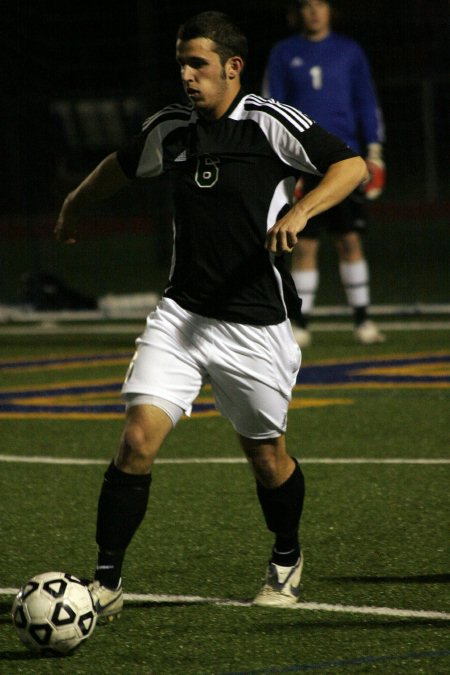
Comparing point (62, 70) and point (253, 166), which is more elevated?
point (253, 166)

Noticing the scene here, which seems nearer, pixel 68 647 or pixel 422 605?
pixel 68 647

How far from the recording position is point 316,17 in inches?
446

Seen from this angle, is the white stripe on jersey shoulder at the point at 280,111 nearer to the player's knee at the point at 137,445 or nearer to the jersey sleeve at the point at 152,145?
the jersey sleeve at the point at 152,145

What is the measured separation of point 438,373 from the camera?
10547 millimetres

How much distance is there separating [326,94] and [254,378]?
6.81 m

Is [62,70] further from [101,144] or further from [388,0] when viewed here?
[388,0]

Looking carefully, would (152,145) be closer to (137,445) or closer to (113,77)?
(137,445)

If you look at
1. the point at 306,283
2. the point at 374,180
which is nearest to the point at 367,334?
the point at 306,283

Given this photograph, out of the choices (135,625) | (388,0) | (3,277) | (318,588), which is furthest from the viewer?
(388,0)

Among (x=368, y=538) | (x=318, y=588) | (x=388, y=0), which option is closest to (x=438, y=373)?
(x=368, y=538)

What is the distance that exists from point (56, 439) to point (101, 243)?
17939 mm

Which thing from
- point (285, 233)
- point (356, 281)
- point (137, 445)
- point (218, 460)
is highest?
point (285, 233)

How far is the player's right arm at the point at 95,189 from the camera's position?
5250 millimetres

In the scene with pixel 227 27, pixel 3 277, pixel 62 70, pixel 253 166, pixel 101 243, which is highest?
pixel 227 27
